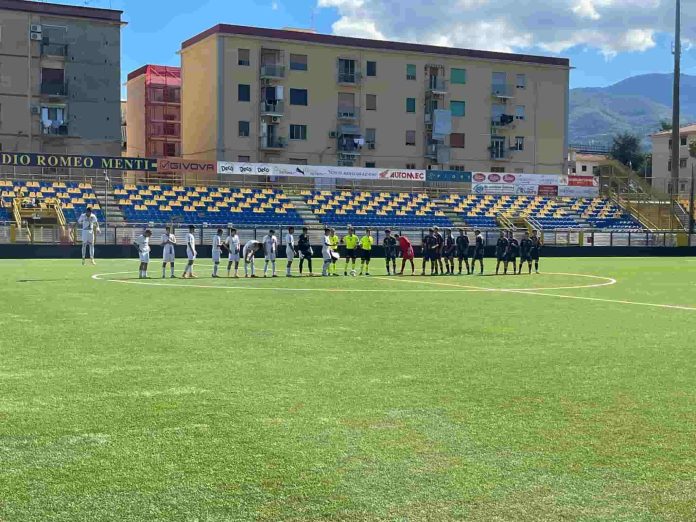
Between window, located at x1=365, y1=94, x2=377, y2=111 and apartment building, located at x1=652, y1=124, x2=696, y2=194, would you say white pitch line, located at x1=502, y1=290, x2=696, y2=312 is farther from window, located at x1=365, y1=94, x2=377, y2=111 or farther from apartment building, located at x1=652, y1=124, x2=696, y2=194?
apartment building, located at x1=652, y1=124, x2=696, y2=194

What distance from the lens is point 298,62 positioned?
71375 millimetres

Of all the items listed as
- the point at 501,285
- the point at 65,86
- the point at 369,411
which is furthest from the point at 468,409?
the point at 65,86

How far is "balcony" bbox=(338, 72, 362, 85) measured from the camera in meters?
72.7

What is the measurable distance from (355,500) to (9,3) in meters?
64.4

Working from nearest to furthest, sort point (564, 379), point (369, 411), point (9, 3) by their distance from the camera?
point (369, 411) < point (564, 379) < point (9, 3)

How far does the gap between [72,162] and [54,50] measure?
1433cm

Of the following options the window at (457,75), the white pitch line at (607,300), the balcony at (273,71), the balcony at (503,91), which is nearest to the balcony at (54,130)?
the balcony at (273,71)

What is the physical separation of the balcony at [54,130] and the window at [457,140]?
108ft

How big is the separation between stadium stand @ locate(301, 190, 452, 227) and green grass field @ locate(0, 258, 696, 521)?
41.2m

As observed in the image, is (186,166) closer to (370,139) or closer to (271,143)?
(271,143)

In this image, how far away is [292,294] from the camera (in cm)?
2219

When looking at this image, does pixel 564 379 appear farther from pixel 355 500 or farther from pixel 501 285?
pixel 501 285

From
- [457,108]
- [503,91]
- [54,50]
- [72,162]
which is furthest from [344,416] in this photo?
[503,91]

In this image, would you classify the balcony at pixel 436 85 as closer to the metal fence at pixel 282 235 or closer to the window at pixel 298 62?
the window at pixel 298 62
